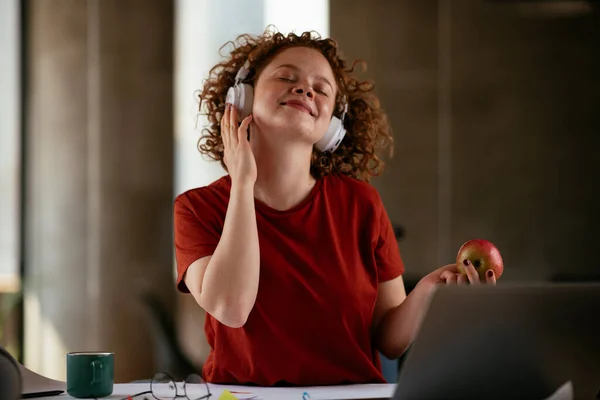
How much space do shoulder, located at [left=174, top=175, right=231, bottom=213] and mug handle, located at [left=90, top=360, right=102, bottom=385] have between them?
17.9 inches

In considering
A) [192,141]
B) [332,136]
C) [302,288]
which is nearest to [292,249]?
[302,288]

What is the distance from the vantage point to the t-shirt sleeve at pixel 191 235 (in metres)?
1.65

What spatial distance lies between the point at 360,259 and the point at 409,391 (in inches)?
27.8

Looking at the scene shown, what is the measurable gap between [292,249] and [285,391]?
0.34 m

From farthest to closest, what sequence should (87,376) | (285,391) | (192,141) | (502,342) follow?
(192,141) < (285,391) < (87,376) < (502,342)

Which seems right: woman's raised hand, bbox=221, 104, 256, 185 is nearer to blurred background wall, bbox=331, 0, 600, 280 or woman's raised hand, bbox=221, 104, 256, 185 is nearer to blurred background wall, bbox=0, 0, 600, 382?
blurred background wall, bbox=0, 0, 600, 382

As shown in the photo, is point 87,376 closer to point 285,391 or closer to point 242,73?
point 285,391

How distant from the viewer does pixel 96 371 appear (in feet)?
4.42

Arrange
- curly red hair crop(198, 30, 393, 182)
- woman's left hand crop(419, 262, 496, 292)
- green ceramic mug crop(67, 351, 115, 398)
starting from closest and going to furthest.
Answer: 1. green ceramic mug crop(67, 351, 115, 398)
2. woman's left hand crop(419, 262, 496, 292)
3. curly red hair crop(198, 30, 393, 182)

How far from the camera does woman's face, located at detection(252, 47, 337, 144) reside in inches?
65.1

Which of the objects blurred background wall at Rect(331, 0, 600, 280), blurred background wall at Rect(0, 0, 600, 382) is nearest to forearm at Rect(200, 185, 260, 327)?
blurred background wall at Rect(0, 0, 600, 382)

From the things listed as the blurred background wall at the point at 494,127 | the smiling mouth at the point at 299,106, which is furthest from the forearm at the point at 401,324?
the blurred background wall at the point at 494,127

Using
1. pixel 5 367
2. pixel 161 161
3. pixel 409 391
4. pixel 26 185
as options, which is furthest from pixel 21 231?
pixel 409 391

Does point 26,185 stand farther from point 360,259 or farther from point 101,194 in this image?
point 360,259
